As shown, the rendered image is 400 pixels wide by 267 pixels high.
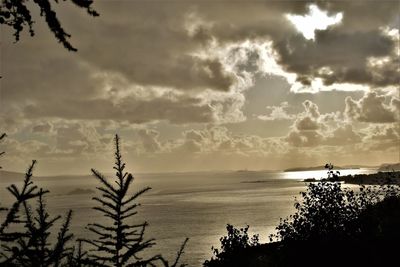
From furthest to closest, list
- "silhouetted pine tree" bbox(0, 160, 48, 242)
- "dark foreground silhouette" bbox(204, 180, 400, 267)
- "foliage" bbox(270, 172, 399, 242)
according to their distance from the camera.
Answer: "foliage" bbox(270, 172, 399, 242) → "dark foreground silhouette" bbox(204, 180, 400, 267) → "silhouetted pine tree" bbox(0, 160, 48, 242)

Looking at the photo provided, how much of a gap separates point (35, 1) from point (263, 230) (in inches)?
4060

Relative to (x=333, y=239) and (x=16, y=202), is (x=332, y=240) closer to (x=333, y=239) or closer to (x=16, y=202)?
(x=333, y=239)

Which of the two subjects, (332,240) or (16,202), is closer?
(16,202)

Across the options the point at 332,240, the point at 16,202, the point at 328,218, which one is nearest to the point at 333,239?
the point at 332,240

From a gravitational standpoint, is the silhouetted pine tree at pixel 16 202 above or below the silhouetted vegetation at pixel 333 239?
above

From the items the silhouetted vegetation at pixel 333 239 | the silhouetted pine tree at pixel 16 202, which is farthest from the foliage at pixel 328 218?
the silhouetted pine tree at pixel 16 202

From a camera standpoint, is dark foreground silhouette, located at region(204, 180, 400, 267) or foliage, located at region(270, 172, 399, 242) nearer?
dark foreground silhouette, located at region(204, 180, 400, 267)

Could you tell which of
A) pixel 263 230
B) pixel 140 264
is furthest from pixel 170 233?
pixel 140 264

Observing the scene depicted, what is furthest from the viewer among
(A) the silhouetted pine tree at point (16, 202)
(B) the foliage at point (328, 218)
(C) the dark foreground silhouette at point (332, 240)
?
(B) the foliage at point (328, 218)

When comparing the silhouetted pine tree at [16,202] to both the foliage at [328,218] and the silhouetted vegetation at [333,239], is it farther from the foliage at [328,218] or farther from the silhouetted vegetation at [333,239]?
the foliage at [328,218]

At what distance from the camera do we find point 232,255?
31.7m

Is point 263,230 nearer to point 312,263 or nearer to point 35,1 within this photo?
point 312,263

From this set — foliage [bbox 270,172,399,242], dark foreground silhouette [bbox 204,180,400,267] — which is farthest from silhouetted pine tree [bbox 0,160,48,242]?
foliage [bbox 270,172,399,242]

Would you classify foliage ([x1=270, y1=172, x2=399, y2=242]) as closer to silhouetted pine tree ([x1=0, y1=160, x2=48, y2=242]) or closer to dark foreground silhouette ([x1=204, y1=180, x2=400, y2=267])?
dark foreground silhouette ([x1=204, y1=180, x2=400, y2=267])
